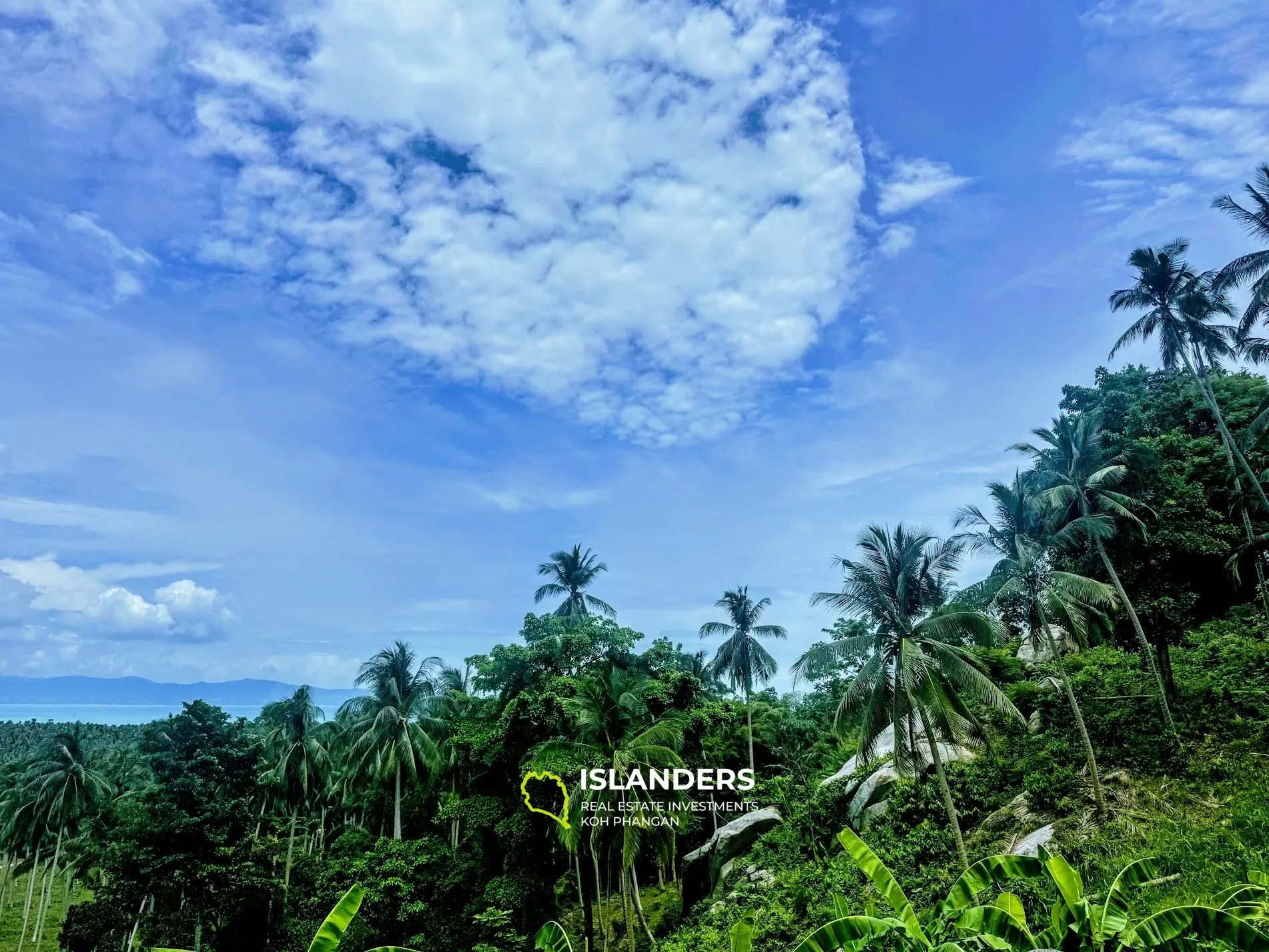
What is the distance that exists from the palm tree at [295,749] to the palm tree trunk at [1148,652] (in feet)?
108

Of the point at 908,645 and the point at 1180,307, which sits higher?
the point at 1180,307

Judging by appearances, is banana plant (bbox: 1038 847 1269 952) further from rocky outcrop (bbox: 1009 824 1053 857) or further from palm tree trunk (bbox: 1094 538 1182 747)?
palm tree trunk (bbox: 1094 538 1182 747)

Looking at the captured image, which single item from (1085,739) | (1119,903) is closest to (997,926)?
(1119,903)

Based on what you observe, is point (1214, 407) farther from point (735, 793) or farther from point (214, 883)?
point (214, 883)

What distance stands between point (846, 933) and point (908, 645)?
39.0ft

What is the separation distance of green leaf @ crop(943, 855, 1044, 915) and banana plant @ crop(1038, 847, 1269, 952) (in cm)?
24

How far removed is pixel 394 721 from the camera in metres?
26.7

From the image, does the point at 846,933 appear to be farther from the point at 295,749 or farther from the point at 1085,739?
the point at 295,749

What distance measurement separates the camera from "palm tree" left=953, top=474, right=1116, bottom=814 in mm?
16375

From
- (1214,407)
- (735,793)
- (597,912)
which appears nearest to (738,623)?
(735,793)

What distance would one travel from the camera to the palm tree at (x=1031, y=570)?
1638 cm

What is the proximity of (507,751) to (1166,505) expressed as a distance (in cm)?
2143

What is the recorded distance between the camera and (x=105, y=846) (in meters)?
26.9

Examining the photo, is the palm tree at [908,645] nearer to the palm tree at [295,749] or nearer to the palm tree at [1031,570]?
the palm tree at [1031,570]
